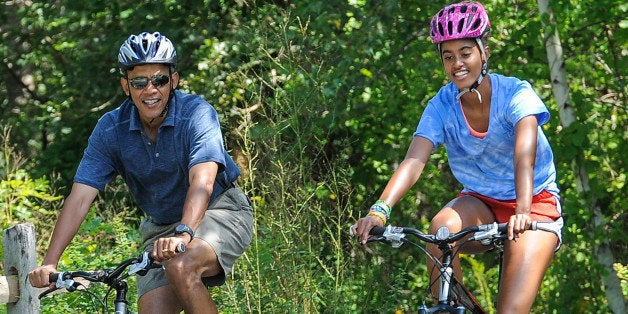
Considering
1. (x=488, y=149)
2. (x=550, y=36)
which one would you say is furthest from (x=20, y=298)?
(x=550, y=36)

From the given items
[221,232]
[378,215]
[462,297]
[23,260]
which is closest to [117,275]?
[221,232]

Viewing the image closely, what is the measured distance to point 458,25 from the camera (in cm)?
525

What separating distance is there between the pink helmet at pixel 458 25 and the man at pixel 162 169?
3.46 ft

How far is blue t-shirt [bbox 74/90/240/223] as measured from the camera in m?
5.44

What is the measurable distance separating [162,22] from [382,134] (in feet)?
8.79

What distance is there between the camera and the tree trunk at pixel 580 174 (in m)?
10.3

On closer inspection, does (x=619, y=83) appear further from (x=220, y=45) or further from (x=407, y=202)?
(x=220, y=45)

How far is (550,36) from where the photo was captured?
10.3 m

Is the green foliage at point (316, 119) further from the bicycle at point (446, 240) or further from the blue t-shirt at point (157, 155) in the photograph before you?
the bicycle at point (446, 240)

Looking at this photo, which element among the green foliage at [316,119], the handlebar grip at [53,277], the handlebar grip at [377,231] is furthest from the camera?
the green foliage at [316,119]

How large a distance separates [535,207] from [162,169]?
1.64 meters

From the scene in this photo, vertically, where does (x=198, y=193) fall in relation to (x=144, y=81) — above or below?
below

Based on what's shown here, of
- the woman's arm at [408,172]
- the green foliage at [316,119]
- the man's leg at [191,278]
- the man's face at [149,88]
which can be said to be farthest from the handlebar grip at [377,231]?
the green foliage at [316,119]

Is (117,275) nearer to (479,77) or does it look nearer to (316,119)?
(479,77)
